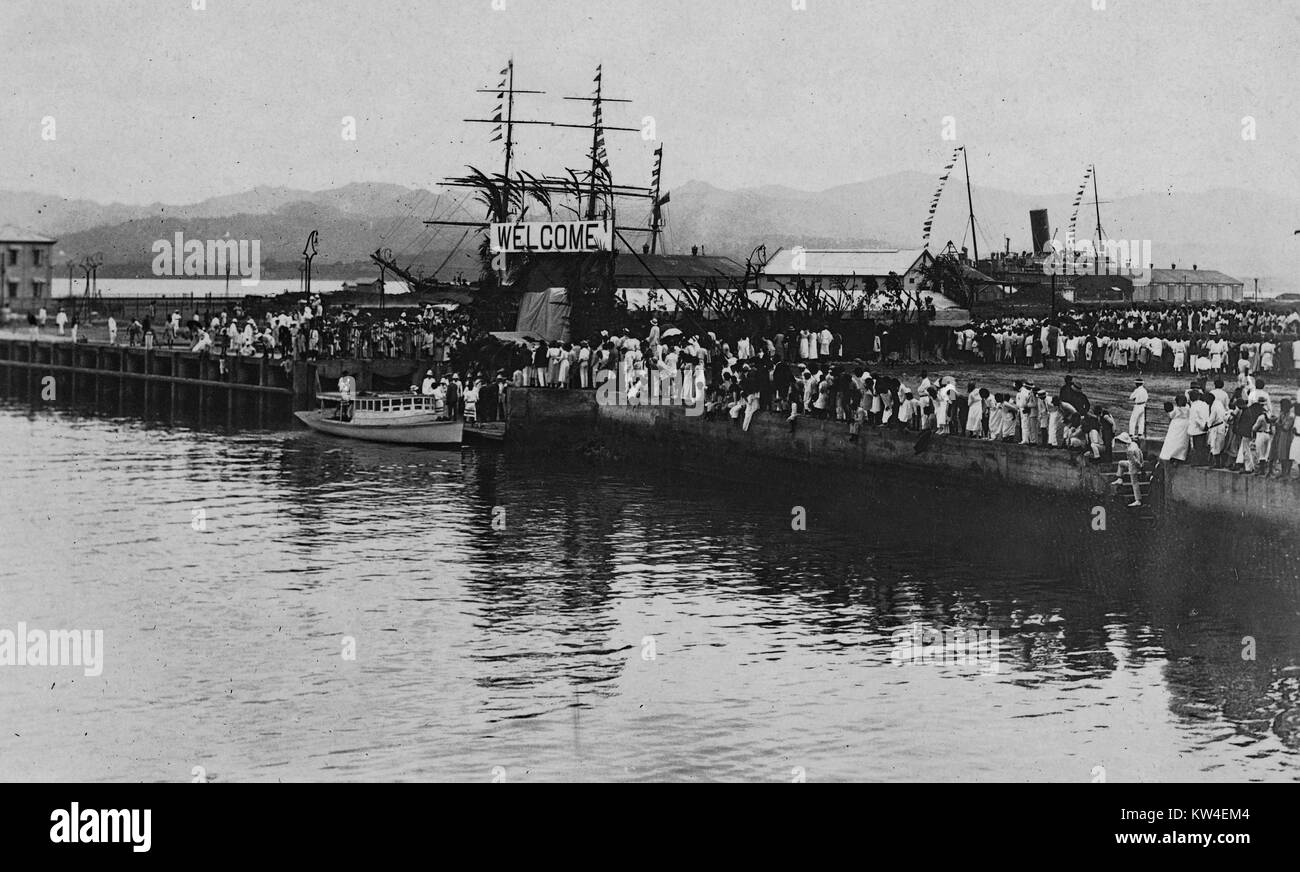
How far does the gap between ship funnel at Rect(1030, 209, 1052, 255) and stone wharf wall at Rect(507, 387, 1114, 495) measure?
2198 inches

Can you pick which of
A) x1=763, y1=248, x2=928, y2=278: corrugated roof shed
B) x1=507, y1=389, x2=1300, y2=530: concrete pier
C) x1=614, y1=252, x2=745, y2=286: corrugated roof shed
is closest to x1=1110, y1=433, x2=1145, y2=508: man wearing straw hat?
x1=507, y1=389, x2=1300, y2=530: concrete pier

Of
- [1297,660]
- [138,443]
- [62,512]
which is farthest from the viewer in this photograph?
[138,443]

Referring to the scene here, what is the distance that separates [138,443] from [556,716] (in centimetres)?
3247

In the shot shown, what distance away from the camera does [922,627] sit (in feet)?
77.9

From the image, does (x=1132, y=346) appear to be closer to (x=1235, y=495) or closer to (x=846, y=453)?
(x=846, y=453)

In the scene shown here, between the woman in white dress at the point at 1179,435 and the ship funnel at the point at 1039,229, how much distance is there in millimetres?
67920

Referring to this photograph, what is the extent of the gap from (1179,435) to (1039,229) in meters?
72.1

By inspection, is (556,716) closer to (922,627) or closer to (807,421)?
(922,627)

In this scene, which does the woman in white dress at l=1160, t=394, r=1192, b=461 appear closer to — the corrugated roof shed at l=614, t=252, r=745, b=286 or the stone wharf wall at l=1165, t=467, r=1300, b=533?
the stone wharf wall at l=1165, t=467, r=1300, b=533

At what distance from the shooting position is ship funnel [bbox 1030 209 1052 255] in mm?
91875

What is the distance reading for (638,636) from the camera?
76.6ft

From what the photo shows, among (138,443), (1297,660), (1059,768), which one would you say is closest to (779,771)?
(1059,768)

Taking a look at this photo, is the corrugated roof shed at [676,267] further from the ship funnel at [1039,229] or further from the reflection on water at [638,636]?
the reflection on water at [638,636]

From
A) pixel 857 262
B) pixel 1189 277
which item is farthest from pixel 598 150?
pixel 1189 277
